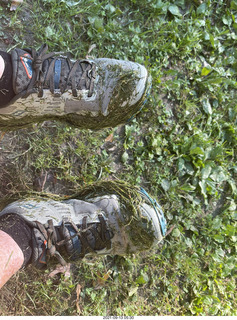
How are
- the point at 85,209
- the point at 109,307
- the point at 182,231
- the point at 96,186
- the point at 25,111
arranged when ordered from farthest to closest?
the point at 182,231, the point at 109,307, the point at 96,186, the point at 85,209, the point at 25,111

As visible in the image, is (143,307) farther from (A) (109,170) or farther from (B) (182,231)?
(A) (109,170)

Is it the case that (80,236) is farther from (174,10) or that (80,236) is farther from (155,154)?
(174,10)

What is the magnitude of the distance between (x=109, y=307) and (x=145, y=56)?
214 centimetres

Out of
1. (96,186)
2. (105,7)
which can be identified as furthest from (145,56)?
(96,186)

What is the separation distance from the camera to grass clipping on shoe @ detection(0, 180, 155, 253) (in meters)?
2.19

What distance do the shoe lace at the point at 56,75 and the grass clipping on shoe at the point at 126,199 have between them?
2.32 feet

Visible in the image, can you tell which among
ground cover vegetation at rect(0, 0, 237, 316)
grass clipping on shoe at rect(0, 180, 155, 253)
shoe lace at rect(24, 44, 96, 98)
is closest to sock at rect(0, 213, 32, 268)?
grass clipping on shoe at rect(0, 180, 155, 253)

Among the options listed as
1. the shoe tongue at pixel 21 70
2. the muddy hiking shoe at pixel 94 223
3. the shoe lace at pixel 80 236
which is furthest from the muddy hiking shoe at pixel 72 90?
the shoe lace at pixel 80 236

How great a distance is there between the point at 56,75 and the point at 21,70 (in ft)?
0.83

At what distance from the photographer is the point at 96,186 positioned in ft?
7.78

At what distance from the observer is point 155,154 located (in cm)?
272

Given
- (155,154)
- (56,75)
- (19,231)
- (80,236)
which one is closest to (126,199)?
(80,236)

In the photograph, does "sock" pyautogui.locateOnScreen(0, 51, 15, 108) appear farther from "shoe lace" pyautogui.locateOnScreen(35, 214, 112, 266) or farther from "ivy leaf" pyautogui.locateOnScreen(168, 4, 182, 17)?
"ivy leaf" pyautogui.locateOnScreen(168, 4, 182, 17)

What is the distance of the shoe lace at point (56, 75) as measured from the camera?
6.21 ft
